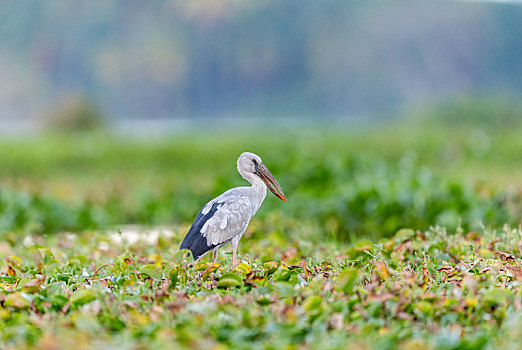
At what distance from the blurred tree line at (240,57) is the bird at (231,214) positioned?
1818 cm

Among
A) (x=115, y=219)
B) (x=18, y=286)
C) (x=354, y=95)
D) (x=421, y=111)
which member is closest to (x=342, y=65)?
(x=354, y=95)

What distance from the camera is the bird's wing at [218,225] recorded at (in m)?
3.50

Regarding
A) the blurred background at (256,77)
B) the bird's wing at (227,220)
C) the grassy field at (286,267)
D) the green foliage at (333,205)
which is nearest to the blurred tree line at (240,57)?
the blurred background at (256,77)

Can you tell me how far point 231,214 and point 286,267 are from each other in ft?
→ 1.27

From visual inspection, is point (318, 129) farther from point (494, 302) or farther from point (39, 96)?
point (494, 302)

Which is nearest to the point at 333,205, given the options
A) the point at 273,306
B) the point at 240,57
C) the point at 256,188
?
the point at 256,188

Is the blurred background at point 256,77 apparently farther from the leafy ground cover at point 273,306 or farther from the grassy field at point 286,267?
the leafy ground cover at point 273,306

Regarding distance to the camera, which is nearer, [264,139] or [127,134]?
[264,139]

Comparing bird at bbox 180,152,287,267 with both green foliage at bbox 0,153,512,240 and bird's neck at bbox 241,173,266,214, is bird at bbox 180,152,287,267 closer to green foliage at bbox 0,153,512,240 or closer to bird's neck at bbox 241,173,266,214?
bird's neck at bbox 241,173,266,214

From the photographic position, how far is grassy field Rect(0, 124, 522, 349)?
2641 mm

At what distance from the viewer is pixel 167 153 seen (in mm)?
12844

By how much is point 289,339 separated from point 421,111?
1614 centimetres

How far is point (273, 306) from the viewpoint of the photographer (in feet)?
9.66

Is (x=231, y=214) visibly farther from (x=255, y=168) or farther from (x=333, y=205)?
(x=333, y=205)
